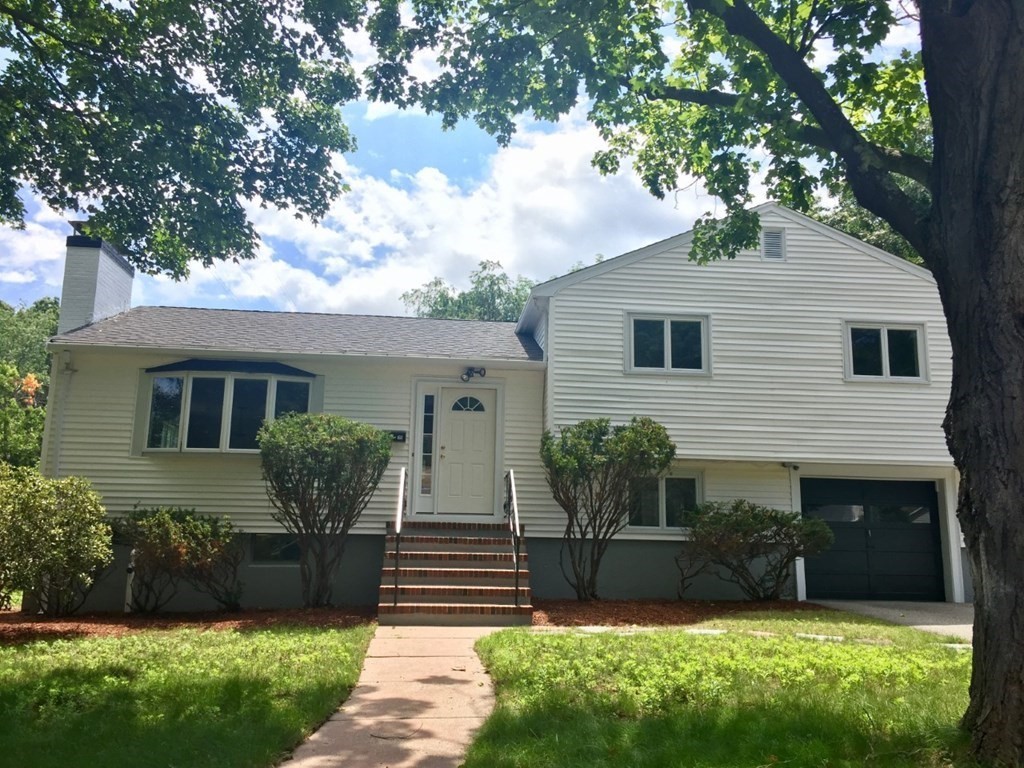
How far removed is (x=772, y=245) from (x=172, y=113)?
394 inches

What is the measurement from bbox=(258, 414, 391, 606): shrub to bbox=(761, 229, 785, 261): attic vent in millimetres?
7603

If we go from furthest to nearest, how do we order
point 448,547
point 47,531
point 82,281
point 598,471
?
point 82,281
point 598,471
point 448,547
point 47,531

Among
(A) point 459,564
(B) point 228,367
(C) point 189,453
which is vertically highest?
(B) point 228,367

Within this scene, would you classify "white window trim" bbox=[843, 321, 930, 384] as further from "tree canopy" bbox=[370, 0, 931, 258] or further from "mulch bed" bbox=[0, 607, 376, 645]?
"mulch bed" bbox=[0, 607, 376, 645]

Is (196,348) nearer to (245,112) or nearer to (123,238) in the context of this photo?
(123,238)

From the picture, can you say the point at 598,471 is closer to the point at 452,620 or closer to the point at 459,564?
the point at 459,564

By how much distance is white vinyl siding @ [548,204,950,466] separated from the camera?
13273 mm

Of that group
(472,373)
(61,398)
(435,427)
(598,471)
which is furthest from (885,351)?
(61,398)

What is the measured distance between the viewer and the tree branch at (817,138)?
5.34m

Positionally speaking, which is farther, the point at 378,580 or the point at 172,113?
the point at 378,580

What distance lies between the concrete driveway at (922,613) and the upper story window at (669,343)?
4.51 metres

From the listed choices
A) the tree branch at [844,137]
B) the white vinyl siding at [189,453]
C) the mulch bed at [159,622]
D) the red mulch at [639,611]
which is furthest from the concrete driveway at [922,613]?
the mulch bed at [159,622]

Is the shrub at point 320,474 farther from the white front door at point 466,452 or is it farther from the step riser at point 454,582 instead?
the white front door at point 466,452

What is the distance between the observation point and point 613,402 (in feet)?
43.4
